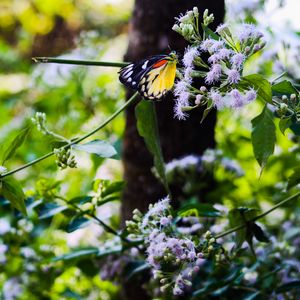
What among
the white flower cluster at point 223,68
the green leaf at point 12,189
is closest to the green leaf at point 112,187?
the green leaf at point 12,189

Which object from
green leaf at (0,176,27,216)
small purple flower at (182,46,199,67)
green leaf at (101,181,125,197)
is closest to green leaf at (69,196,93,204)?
green leaf at (101,181,125,197)

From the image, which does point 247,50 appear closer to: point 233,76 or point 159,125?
point 233,76

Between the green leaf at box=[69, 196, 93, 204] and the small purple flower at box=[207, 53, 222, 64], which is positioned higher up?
the green leaf at box=[69, 196, 93, 204]

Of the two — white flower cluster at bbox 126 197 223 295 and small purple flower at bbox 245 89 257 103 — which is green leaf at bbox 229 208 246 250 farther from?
small purple flower at bbox 245 89 257 103

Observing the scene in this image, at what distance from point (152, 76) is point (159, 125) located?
564mm

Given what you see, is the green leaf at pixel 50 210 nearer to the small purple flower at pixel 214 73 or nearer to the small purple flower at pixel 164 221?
the small purple flower at pixel 164 221

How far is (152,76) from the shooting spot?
2.39 feet

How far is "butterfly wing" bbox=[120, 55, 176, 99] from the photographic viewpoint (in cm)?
71

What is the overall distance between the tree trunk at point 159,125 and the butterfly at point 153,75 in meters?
0.50

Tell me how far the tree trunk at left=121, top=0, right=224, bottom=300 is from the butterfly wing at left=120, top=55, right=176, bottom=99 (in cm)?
50

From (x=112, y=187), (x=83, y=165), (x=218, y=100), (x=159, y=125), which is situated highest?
(x=83, y=165)

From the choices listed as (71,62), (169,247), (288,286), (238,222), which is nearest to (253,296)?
(288,286)

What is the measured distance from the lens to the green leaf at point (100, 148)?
0.74 m

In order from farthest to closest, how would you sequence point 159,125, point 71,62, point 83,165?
point 83,165 → point 159,125 → point 71,62
